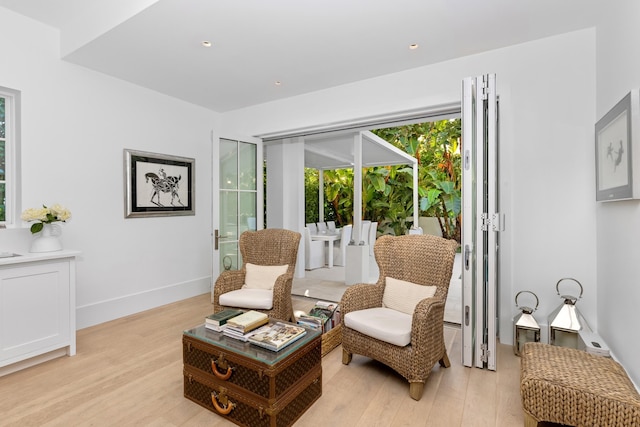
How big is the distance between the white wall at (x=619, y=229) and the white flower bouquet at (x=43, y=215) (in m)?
4.04

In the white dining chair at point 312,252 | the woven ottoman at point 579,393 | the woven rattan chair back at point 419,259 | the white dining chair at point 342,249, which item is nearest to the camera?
the woven ottoman at point 579,393

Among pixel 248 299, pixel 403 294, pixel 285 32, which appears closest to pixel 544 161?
pixel 403 294

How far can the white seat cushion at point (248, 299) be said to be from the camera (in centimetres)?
290

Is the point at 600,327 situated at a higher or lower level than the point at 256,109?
lower

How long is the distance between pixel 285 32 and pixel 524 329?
3073 millimetres

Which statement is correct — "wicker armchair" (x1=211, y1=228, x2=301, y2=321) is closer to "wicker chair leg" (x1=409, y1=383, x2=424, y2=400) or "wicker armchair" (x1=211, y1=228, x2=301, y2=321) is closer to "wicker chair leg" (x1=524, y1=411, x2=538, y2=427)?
"wicker chair leg" (x1=409, y1=383, x2=424, y2=400)

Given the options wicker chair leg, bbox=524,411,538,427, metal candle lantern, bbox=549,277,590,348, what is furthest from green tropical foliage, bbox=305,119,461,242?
wicker chair leg, bbox=524,411,538,427

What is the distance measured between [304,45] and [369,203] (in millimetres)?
6360

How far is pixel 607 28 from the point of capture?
2.34m

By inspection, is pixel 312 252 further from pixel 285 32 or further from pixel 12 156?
pixel 12 156

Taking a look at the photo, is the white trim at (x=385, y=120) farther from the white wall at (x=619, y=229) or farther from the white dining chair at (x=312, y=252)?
the white dining chair at (x=312, y=252)

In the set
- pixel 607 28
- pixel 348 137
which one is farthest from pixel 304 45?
pixel 348 137

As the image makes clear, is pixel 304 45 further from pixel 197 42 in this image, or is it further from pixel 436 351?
pixel 436 351

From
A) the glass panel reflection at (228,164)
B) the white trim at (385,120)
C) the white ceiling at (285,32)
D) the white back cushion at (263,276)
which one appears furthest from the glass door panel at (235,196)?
the white ceiling at (285,32)
